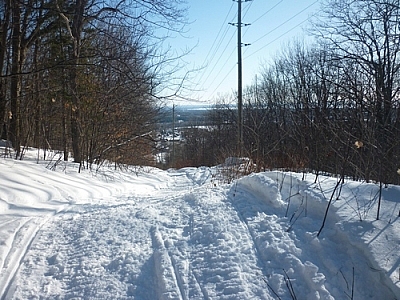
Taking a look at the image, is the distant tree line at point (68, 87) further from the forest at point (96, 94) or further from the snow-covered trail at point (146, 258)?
the snow-covered trail at point (146, 258)

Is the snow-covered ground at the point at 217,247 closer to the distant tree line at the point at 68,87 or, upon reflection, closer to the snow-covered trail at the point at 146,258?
the snow-covered trail at the point at 146,258

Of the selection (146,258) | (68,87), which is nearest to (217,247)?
(146,258)

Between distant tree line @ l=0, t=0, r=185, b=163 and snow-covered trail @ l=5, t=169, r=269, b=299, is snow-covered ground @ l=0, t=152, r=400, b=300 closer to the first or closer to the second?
snow-covered trail @ l=5, t=169, r=269, b=299

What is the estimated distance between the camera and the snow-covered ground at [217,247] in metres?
3.10

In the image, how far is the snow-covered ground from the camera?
3104 mm

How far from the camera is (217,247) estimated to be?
3.81 metres

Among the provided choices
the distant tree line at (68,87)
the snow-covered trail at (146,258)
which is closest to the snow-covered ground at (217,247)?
the snow-covered trail at (146,258)

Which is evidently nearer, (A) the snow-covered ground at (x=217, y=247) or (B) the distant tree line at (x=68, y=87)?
(A) the snow-covered ground at (x=217, y=247)

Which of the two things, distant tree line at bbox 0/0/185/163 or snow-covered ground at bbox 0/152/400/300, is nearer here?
snow-covered ground at bbox 0/152/400/300

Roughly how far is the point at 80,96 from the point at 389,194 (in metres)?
10.9

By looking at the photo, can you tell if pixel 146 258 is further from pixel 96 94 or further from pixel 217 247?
pixel 96 94

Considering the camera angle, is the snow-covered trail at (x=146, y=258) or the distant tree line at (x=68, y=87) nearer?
the snow-covered trail at (x=146, y=258)

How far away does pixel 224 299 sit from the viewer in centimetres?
299

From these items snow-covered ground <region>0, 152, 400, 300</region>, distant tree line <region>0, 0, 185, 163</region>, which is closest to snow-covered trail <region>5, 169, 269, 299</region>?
snow-covered ground <region>0, 152, 400, 300</region>
